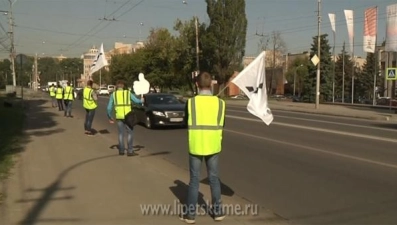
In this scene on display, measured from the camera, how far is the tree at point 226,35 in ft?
191

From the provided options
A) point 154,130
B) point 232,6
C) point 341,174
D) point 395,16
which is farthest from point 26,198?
point 232,6

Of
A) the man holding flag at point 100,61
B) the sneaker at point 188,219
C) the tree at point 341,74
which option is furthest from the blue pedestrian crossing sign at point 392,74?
the tree at point 341,74

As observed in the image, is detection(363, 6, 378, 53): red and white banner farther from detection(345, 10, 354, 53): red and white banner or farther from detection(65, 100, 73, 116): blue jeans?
detection(65, 100, 73, 116): blue jeans

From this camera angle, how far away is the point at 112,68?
285 ft

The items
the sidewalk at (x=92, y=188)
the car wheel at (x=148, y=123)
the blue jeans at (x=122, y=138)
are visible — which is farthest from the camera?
the car wheel at (x=148, y=123)

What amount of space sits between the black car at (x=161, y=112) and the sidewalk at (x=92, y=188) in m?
5.82

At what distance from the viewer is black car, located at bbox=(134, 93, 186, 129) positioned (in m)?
18.1

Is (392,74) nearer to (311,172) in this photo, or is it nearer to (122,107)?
(122,107)

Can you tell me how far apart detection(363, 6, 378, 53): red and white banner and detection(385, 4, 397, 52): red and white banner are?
4957 millimetres

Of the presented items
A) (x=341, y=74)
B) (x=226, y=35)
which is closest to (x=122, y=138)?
(x=226, y=35)

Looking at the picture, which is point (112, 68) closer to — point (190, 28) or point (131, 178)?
point (190, 28)

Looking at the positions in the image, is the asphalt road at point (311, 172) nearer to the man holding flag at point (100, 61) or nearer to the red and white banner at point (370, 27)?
the man holding flag at point (100, 61)

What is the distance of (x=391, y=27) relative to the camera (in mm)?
36844

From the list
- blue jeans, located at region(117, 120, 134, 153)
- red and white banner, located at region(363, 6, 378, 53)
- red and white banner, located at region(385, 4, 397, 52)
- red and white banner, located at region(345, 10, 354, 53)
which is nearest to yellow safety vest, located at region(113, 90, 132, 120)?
blue jeans, located at region(117, 120, 134, 153)
